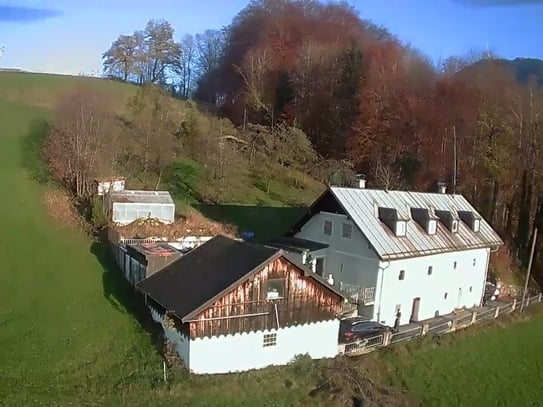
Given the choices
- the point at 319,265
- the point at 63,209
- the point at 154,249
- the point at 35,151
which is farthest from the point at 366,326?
the point at 35,151

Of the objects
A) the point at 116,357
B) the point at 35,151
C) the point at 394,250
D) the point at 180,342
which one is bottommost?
the point at 116,357

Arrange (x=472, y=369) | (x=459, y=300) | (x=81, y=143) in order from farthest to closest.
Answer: (x=81, y=143) → (x=459, y=300) → (x=472, y=369)

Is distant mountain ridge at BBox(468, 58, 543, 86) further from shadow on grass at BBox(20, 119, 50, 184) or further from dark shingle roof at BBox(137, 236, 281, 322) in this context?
shadow on grass at BBox(20, 119, 50, 184)

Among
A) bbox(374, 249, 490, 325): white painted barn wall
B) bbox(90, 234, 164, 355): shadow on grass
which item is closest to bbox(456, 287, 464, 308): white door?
bbox(374, 249, 490, 325): white painted barn wall

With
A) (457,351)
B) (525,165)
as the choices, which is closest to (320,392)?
(457,351)

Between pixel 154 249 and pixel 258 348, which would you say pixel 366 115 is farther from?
pixel 258 348

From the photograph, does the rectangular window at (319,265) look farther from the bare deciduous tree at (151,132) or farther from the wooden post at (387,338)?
the bare deciduous tree at (151,132)
